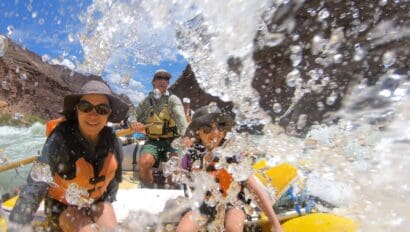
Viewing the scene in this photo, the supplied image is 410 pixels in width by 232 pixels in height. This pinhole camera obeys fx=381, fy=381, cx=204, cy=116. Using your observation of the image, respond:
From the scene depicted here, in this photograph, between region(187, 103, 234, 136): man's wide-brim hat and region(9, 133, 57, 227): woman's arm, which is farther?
region(187, 103, 234, 136): man's wide-brim hat

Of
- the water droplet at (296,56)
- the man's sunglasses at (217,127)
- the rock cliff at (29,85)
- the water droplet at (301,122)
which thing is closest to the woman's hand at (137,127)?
the man's sunglasses at (217,127)

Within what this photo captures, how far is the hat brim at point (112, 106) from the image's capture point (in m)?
2.54

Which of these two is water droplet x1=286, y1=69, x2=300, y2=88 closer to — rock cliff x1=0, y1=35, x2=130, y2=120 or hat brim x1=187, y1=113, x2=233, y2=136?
hat brim x1=187, y1=113, x2=233, y2=136

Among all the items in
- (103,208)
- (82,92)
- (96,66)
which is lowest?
(103,208)

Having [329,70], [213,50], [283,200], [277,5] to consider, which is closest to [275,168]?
[283,200]

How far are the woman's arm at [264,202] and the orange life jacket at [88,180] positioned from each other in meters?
1.03

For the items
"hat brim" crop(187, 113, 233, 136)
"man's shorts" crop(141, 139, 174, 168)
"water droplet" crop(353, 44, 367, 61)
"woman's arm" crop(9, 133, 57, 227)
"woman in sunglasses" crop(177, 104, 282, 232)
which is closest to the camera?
"woman's arm" crop(9, 133, 57, 227)

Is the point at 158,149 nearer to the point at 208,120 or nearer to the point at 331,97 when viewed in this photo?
the point at 208,120

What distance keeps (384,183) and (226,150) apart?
1.69 meters

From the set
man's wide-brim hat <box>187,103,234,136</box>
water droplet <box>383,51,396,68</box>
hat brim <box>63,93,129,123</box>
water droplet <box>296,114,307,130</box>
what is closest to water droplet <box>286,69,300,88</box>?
water droplet <box>296,114,307,130</box>

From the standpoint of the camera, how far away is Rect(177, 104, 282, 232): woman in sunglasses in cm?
279

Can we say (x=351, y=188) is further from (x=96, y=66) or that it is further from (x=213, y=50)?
(x=213, y=50)

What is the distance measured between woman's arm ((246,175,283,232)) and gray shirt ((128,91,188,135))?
2024 millimetres

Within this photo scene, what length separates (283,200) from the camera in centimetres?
339
